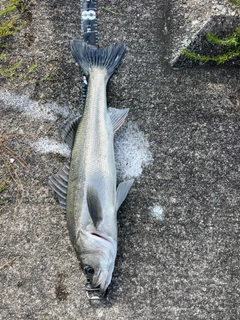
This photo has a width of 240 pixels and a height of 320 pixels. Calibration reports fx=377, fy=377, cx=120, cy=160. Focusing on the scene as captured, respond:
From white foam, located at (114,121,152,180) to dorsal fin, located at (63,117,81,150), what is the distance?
429mm

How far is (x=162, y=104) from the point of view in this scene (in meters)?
3.48

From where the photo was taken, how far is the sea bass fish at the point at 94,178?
115 inches

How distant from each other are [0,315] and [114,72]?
2.36 m

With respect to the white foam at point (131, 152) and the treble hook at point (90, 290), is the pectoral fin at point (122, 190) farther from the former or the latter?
the treble hook at point (90, 290)

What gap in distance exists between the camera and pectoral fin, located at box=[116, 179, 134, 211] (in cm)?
316

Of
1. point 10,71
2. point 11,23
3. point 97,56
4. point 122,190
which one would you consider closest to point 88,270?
point 122,190

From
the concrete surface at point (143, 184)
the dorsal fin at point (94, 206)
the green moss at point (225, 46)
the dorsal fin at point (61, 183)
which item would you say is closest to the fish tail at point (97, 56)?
the concrete surface at point (143, 184)

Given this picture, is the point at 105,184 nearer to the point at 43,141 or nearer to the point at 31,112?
the point at 43,141

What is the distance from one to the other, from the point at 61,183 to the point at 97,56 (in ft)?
3.78

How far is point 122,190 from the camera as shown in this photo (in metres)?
3.19

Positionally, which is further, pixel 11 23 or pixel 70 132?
pixel 11 23

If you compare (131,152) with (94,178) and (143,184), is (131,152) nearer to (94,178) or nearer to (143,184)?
(143,184)

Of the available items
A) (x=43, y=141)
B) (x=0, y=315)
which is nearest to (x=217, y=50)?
(x=43, y=141)

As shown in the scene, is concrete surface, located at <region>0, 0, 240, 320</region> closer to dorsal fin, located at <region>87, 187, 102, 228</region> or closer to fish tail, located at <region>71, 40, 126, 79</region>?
fish tail, located at <region>71, 40, 126, 79</region>
